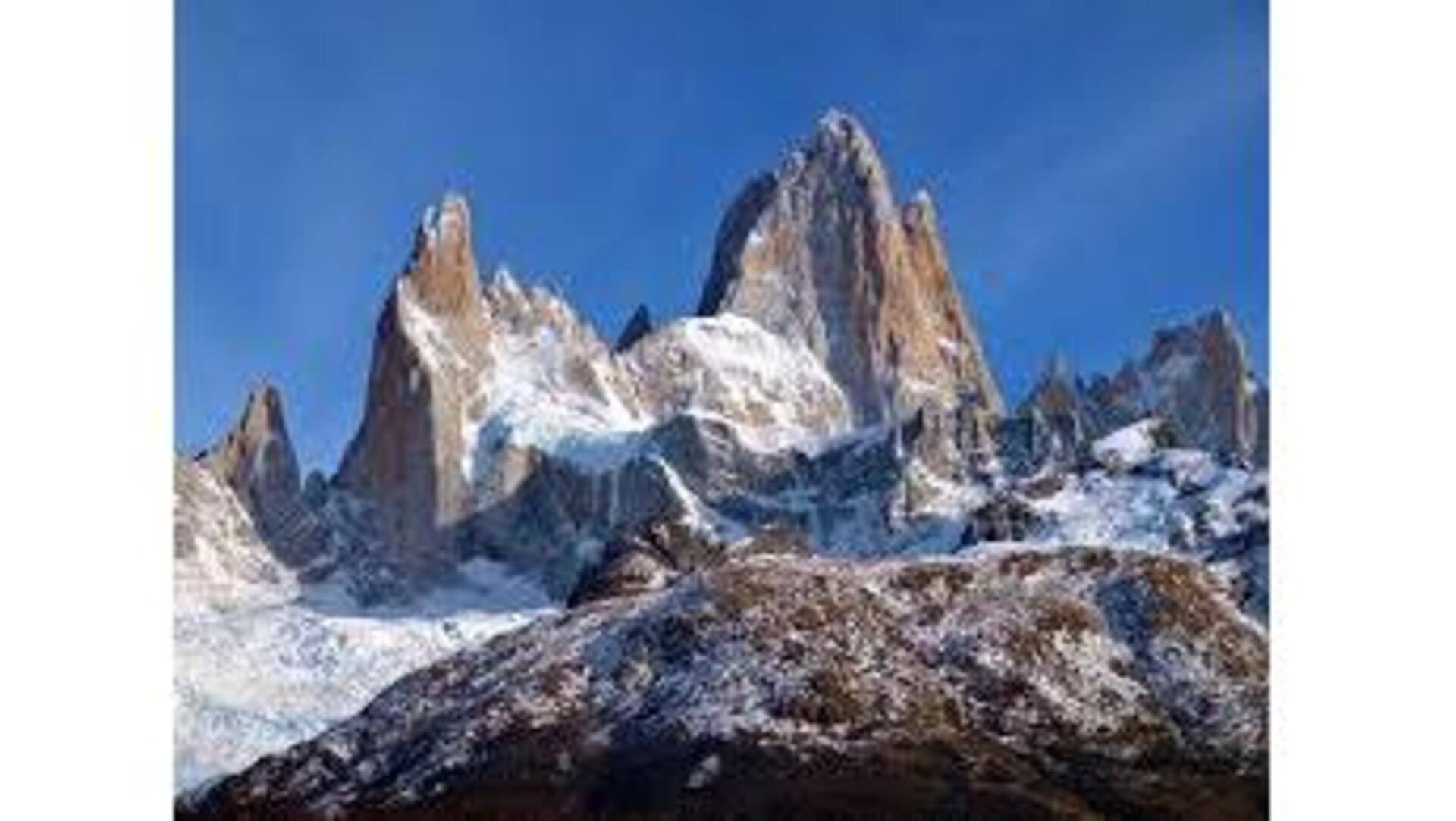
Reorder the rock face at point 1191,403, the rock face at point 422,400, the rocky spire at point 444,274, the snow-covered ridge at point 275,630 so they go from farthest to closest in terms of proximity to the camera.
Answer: the rocky spire at point 444,274
the rock face at point 422,400
the snow-covered ridge at point 275,630
the rock face at point 1191,403

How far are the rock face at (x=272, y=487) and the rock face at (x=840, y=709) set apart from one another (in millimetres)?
61488

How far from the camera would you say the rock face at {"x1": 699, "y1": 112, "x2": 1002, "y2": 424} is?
143250 millimetres

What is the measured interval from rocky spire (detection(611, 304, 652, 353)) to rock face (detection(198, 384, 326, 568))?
26.0 meters

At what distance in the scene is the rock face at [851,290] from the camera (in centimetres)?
14325

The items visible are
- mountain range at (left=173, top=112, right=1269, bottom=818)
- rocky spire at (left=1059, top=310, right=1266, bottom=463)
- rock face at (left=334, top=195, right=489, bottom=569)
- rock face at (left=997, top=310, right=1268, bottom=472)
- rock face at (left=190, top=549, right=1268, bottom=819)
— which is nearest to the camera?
rock face at (left=190, top=549, right=1268, bottom=819)

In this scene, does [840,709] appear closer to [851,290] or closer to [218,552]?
→ [218,552]

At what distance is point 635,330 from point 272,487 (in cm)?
3108

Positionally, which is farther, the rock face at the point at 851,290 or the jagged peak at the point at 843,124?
the rock face at the point at 851,290

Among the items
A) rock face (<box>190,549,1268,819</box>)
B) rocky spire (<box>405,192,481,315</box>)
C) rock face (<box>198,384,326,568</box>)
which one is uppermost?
rocky spire (<box>405,192,481,315</box>)

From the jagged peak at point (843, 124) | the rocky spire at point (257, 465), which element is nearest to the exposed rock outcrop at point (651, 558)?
the rocky spire at point (257, 465)

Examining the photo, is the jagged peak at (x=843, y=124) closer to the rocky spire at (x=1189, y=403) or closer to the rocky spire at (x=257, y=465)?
the rocky spire at (x=1189, y=403)

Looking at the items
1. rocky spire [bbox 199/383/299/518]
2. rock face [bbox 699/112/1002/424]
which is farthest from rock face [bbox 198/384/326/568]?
rock face [bbox 699/112/1002/424]

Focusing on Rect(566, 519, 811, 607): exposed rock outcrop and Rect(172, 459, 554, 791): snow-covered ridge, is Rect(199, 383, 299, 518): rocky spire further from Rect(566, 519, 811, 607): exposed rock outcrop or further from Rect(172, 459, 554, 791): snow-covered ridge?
Rect(566, 519, 811, 607): exposed rock outcrop

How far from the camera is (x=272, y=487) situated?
491 ft
